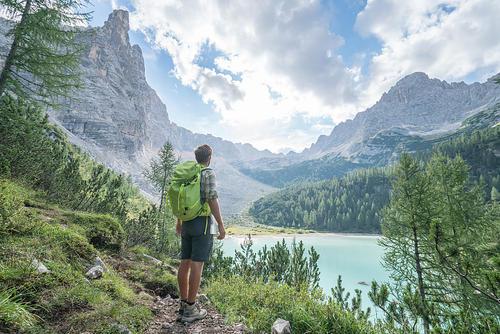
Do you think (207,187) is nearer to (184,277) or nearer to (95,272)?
(184,277)

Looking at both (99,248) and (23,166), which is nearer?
(99,248)

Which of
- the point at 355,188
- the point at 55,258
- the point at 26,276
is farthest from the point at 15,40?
the point at 355,188

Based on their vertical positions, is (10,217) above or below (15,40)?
below

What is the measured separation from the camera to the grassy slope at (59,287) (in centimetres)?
331

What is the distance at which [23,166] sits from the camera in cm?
1042

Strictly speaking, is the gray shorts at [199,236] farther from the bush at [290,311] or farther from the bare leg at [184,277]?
the bush at [290,311]

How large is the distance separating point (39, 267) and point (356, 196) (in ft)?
509

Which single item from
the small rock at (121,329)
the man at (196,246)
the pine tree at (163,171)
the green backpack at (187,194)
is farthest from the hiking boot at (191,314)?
the pine tree at (163,171)

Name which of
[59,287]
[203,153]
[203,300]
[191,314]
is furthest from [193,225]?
[203,300]

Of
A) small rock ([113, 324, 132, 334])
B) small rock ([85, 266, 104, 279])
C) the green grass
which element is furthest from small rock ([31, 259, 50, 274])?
small rock ([113, 324, 132, 334])

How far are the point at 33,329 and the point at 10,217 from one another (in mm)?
3089

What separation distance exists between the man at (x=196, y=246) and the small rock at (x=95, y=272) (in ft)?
5.46

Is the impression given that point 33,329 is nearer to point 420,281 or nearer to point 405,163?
point 420,281

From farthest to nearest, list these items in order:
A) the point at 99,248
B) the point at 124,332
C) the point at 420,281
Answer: the point at 420,281 → the point at 99,248 → the point at 124,332
